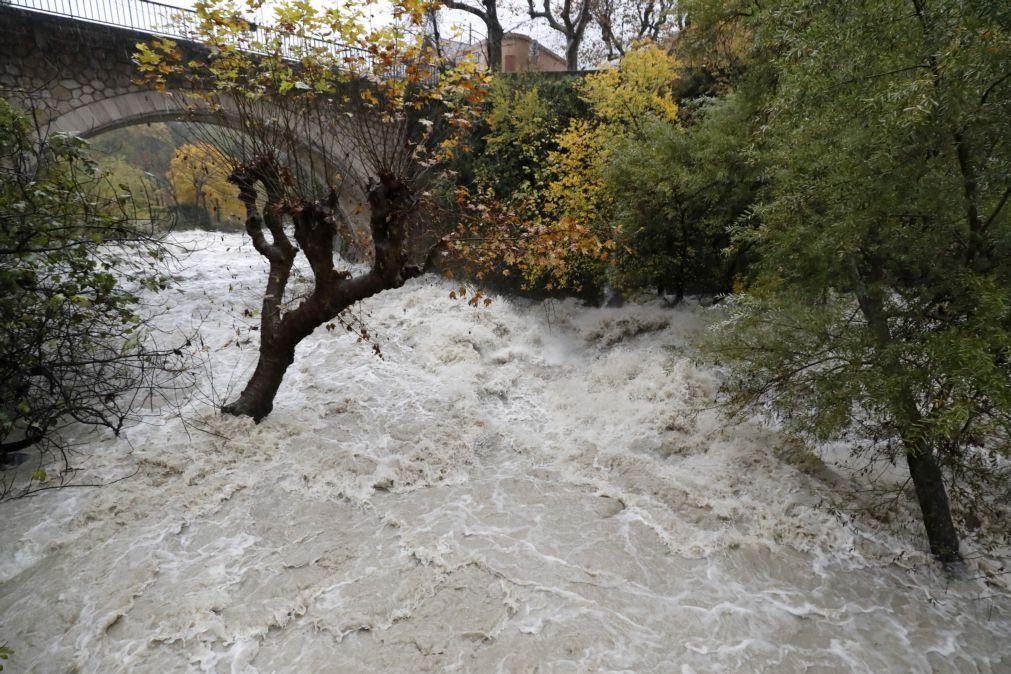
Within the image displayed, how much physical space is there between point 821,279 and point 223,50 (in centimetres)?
563

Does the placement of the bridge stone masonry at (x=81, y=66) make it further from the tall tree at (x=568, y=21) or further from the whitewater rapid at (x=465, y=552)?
the tall tree at (x=568, y=21)

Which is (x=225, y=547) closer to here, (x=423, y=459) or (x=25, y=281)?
(x=423, y=459)

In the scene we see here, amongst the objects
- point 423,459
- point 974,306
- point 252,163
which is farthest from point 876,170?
point 252,163

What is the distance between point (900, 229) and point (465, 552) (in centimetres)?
412

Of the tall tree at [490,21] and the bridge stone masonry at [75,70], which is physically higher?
the tall tree at [490,21]

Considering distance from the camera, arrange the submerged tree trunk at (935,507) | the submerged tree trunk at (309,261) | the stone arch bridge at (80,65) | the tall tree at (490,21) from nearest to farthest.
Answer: the submerged tree trunk at (935,507), the submerged tree trunk at (309,261), the stone arch bridge at (80,65), the tall tree at (490,21)

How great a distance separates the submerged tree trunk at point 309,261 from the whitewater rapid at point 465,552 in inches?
25.1

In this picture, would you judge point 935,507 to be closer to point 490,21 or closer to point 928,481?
point 928,481

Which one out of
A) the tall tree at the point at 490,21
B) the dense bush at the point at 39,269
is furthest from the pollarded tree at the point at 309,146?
the tall tree at the point at 490,21

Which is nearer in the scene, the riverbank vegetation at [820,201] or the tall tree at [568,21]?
the riverbank vegetation at [820,201]

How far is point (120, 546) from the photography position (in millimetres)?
4242

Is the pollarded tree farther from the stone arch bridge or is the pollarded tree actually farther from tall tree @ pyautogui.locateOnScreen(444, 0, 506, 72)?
tall tree @ pyautogui.locateOnScreen(444, 0, 506, 72)

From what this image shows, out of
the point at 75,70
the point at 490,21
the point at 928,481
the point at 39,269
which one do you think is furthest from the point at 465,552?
the point at 490,21

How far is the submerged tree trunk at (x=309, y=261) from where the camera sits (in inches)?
196
